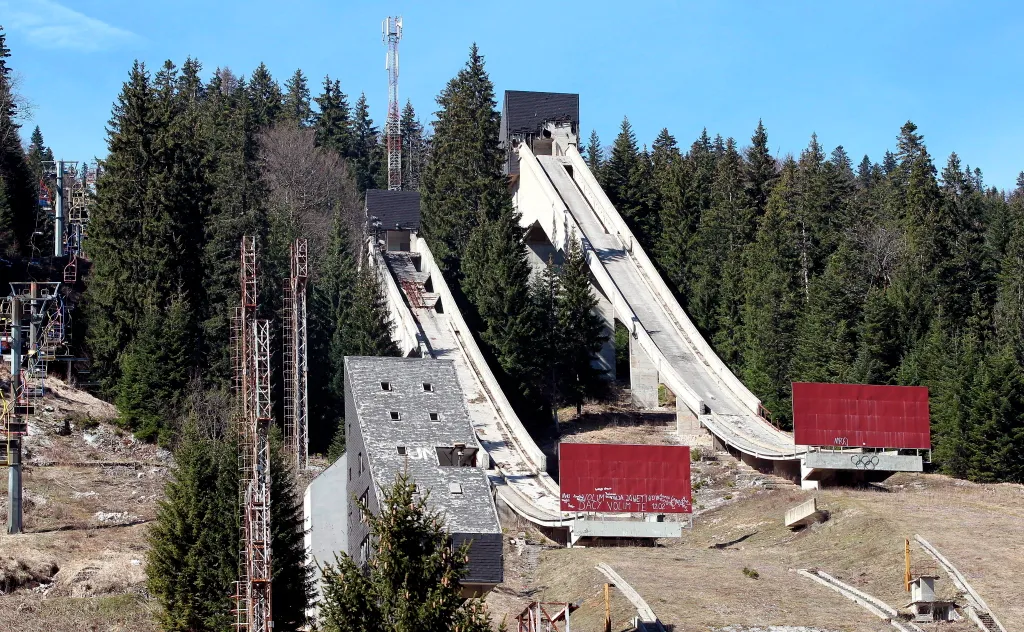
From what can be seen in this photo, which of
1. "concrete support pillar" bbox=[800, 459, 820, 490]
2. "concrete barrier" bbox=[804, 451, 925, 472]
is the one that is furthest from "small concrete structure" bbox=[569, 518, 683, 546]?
"concrete support pillar" bbox=[800, 459, 820, 490]

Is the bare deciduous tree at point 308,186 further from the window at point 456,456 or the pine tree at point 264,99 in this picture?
the window at point 456,456

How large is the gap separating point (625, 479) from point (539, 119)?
50.3m

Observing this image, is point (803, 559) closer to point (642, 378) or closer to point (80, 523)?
point (80, 523)

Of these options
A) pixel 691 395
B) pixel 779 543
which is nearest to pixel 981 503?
pixel 779 543

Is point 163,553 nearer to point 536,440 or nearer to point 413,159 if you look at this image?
point 536,440

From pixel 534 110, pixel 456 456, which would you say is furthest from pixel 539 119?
pixel 456 456

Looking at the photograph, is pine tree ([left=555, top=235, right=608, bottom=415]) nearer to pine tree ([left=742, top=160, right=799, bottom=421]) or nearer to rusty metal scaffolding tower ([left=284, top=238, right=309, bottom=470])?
pine tree ([left=742, top=160, right=799, bottom=421])

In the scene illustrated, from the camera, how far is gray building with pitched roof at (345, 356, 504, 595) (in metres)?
50.6

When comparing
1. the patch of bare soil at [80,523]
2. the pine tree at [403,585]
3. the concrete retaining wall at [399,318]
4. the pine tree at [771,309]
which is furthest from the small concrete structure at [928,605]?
the concrete retaining wall at [399,318]

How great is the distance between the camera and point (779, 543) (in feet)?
196

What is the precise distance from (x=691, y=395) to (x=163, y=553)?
124 ft

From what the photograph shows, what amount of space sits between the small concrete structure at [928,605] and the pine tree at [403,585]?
18.7 metres

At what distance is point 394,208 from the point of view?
9731cm

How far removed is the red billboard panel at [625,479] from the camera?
2368 inches
